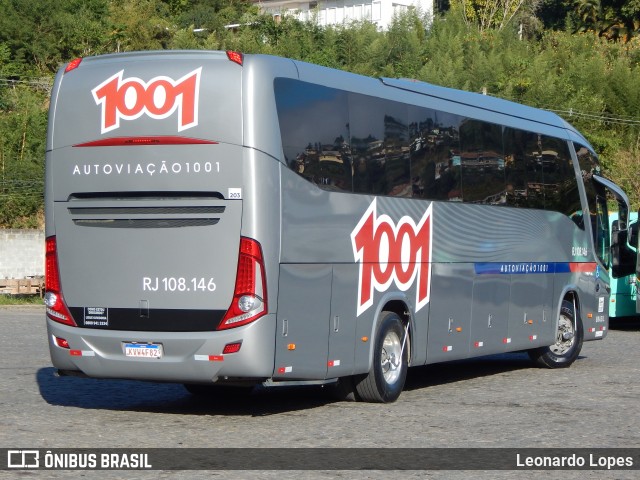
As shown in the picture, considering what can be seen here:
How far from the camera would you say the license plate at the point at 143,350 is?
1224cm

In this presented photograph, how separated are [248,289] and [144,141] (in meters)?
1.76

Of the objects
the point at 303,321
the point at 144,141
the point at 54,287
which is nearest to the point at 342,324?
the point at 303,321

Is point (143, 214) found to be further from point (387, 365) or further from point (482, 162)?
point (482, 162)

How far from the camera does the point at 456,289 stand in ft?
52.9

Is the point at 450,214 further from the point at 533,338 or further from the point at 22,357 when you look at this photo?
the point at 22,357

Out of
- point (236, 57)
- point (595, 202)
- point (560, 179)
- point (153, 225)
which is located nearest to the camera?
point (236, 57)

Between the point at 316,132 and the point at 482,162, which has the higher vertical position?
the point at 316,132

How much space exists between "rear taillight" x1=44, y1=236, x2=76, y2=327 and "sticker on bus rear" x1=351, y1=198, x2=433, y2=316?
305cm

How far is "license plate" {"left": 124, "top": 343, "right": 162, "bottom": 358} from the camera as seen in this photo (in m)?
12.2

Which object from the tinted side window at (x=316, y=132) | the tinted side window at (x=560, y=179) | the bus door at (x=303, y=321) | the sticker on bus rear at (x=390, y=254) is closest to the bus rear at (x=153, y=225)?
the bus door at (x=303, y=321)

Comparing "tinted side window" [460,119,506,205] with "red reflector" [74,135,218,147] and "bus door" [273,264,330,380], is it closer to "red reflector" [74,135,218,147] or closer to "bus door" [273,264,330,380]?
"bus door" [273,264,330,380]

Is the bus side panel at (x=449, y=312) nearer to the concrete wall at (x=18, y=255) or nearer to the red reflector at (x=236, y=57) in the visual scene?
the red reflector at (x=236, y=57)

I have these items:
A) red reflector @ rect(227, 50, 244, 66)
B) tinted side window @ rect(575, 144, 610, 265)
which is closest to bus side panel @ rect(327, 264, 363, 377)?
red reflector @ rect(227, 50, 244, 66)

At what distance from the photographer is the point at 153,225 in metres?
12.4
